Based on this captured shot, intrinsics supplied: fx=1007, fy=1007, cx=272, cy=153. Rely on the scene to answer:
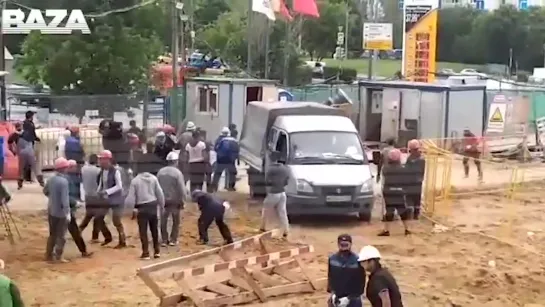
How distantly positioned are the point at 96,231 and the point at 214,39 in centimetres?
5023

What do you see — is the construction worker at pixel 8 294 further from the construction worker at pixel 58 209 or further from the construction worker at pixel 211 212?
the construction worker at pixel 211 212

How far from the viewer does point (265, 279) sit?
43.1ft

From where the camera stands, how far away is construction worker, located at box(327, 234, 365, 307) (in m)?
10.0

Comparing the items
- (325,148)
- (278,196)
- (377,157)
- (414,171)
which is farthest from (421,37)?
(278,196)

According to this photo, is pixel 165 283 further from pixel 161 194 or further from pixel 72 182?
pixel 72 182

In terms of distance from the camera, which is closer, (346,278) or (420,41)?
(346,278)

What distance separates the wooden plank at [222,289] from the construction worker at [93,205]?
12.9ft

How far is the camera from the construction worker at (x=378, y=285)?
29.1 ft

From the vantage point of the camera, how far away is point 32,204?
66.6 ft

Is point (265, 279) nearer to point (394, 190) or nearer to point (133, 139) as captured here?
point (394, 190)

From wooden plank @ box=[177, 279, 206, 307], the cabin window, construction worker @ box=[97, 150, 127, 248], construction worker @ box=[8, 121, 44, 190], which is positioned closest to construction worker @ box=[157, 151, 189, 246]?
construction worker @ box=[97, 150, 127, 248]

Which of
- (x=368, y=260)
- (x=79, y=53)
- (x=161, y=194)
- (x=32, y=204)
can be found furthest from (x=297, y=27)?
(x=368, y=260)

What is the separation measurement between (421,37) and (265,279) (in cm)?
2596

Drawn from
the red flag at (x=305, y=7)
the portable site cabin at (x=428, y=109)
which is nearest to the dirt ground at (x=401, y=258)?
the portable site cabin at (x=428, y=109)
